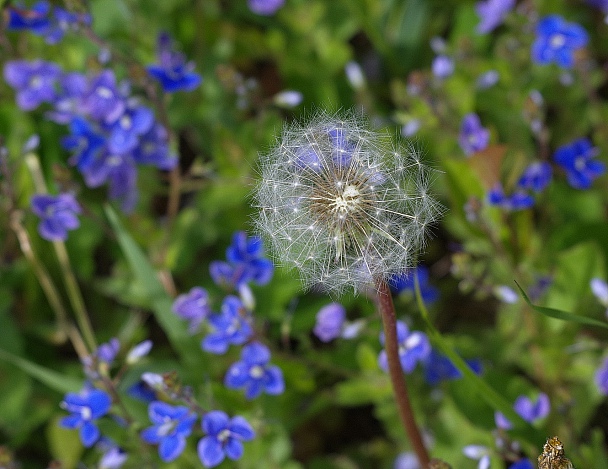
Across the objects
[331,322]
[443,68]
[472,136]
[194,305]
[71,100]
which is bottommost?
[331,322]

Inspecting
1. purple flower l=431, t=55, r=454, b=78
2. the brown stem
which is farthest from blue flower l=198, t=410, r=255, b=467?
purple flower l=431, t=55, r=454, b=78

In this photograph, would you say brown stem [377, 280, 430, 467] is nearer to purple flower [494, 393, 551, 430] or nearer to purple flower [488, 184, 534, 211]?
purple flower [494, 393, 551, 430]

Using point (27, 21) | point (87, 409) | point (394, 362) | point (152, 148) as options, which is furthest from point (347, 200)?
point (27, 21)

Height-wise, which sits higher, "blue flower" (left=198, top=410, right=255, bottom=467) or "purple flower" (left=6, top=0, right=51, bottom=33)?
"purple flower" (left=6, top=0, right=51, bottom=33)

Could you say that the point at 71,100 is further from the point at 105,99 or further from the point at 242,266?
the point at 242,266

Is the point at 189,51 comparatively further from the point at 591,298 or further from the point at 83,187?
the point at 591,298


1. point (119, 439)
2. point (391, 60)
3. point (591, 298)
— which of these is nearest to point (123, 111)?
point (119, 439)
